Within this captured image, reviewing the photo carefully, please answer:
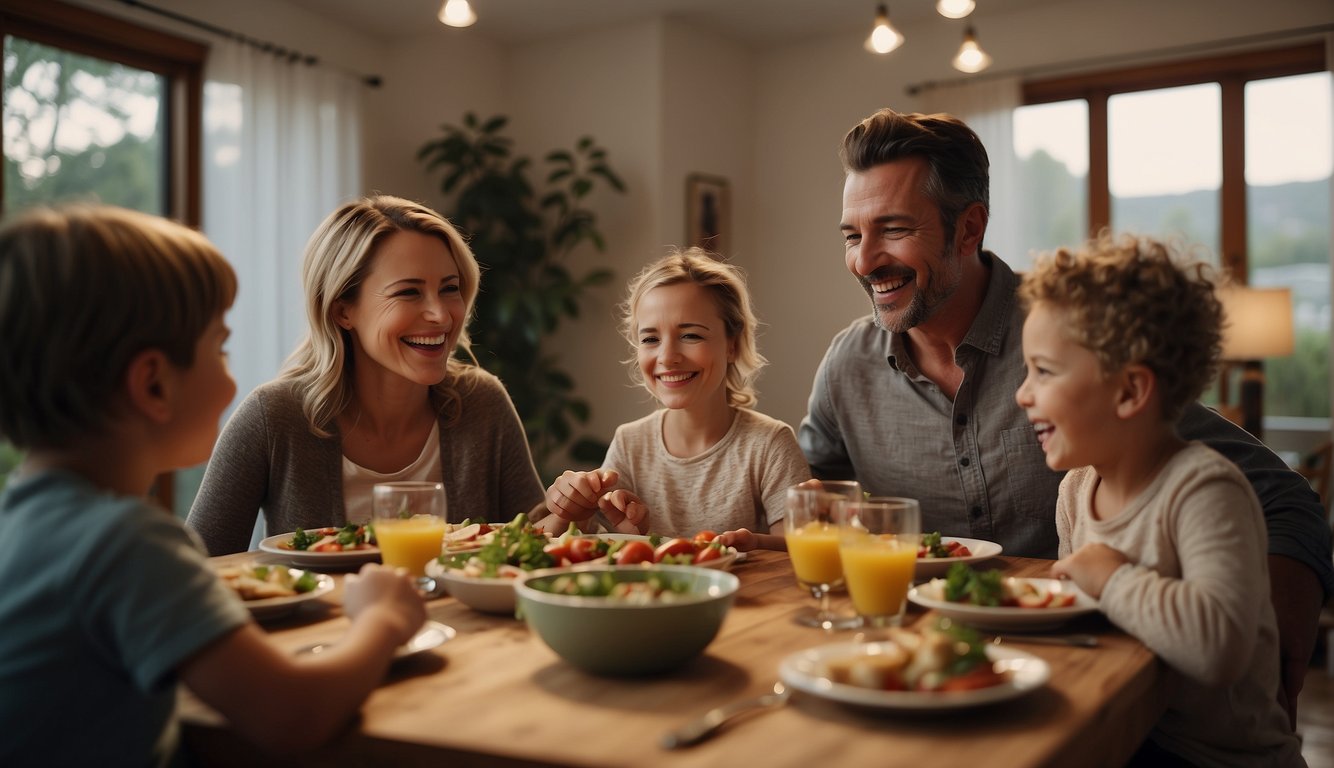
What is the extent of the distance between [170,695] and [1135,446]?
46.7 inches

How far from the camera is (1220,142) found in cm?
532

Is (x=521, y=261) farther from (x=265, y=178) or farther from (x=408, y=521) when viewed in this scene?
(x=408, y=521)

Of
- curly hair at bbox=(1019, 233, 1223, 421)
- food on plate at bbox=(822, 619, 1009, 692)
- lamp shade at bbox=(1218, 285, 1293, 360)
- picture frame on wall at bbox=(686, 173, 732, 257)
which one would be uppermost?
picture frame on wall at bbox=(686, 173, 732, 257)

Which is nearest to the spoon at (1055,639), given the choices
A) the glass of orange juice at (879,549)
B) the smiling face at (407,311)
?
the glass of orange juice at (879,549)

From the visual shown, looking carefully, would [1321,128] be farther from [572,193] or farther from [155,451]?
[155,451]

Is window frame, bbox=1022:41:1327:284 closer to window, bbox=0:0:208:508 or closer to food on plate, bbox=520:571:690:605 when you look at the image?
window, bbox=0:0:208:508

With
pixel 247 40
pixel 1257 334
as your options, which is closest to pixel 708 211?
pixel 247 40

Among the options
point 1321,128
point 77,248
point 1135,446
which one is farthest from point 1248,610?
point 1321,128

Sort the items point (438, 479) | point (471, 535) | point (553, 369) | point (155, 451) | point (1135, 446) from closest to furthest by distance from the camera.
→ point (155, 451), point (1135, 446), point (471, 535), point (438, 479), point (553, 369)

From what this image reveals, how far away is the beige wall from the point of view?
5.48 meters

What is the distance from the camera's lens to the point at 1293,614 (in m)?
1.66

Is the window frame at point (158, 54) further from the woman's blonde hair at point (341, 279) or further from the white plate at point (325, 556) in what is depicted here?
the white plate at point (325, 556)

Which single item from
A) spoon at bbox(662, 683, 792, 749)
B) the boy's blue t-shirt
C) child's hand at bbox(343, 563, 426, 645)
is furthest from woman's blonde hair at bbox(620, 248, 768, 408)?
the boy's blue t-shirt

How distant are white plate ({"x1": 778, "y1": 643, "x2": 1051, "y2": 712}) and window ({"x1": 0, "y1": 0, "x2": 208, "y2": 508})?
4026 millimetres
